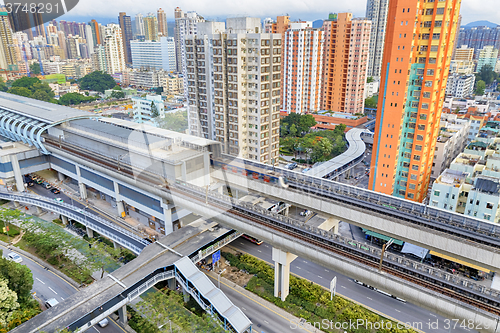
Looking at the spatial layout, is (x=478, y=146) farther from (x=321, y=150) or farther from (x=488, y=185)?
(x=321, y=150)

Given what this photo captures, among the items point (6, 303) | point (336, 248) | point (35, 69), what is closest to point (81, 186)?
point (6, 303)

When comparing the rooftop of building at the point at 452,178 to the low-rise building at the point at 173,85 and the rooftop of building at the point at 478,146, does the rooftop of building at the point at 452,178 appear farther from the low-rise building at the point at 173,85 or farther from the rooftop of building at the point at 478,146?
the low-rise building at the point at 173,85

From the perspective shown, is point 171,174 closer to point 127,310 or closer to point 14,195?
point 127,310

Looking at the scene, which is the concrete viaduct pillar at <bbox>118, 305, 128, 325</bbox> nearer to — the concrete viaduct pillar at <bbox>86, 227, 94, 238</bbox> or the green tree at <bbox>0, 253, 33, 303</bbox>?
the green tree at <bbox>0, 253, 33, 303</bbox>

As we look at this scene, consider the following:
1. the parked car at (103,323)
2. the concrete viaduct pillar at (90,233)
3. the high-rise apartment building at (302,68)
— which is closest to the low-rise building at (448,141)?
the high-rise apartment building at (302,68)

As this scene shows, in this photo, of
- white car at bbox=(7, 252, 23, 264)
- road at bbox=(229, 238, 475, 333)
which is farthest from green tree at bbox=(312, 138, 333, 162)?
white car at bbox=(7, 252, 23, 264)
